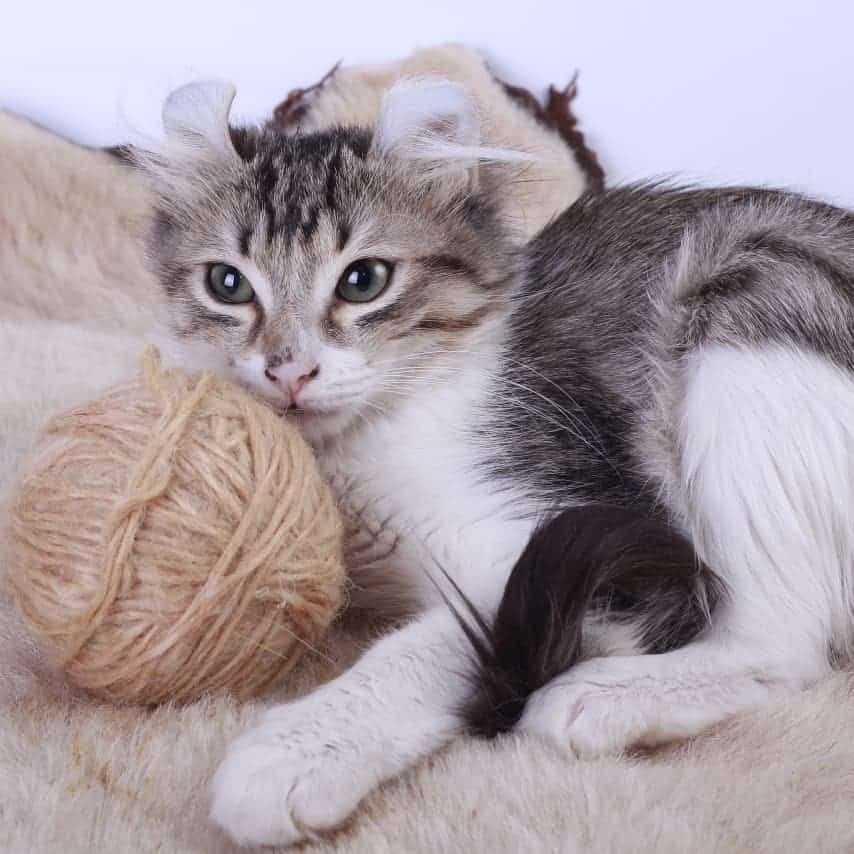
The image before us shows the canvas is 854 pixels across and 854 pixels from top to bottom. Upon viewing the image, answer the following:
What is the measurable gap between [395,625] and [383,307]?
0.39 meters

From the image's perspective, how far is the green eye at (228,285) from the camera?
1.18 m

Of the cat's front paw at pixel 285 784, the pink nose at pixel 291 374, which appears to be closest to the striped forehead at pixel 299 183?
the pink nose at pixel 291 374

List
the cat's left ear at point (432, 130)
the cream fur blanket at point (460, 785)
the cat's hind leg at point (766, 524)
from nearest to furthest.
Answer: the cream fur blanket at point (460, 785)
the cat's hind leg at point (766, 524)
the cat's left ear at point (432, 130)

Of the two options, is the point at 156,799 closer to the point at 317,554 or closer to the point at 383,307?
the point at 317,554

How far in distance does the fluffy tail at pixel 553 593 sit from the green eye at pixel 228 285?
18.3 inches

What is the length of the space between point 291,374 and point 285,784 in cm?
44

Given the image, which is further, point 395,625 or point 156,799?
point 395,625

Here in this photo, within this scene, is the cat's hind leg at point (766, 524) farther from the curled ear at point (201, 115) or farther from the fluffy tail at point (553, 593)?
the curled ear at point (201, 115)

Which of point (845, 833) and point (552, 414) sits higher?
point (552, 414)

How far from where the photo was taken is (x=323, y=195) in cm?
120

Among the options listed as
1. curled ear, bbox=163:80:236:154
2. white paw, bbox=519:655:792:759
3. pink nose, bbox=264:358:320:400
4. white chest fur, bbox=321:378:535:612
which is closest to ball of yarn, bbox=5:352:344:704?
pink nose, bbox=264:358:320:400

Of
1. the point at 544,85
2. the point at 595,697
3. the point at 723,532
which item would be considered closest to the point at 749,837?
the point at 595,697

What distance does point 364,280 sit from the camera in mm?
1163

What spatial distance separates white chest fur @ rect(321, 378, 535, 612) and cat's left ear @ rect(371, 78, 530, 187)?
288 millimetres
